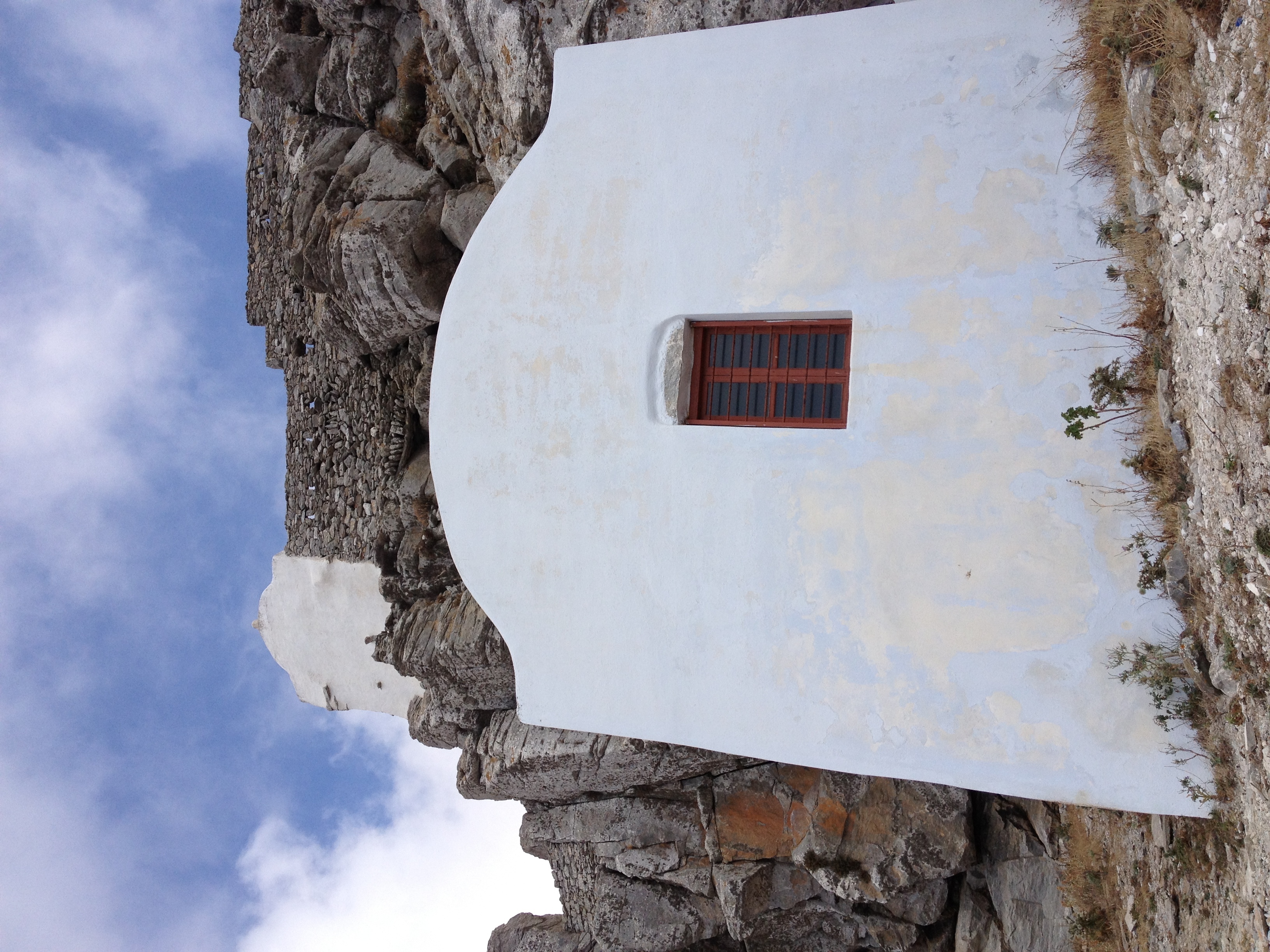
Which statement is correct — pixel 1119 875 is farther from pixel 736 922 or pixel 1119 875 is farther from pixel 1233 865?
pixel 736 922

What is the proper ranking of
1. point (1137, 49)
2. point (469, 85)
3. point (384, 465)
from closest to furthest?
point (1137, 49) → point (469, 85) → point (384, 465)

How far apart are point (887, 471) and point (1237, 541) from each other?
1832 millimetres

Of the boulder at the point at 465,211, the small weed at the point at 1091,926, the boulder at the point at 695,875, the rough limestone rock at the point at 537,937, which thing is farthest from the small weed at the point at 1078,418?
the rough limestone rock at the point at 537,937

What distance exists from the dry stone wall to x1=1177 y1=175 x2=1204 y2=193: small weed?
359 cm

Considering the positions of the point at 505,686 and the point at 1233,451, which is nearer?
the point at 1233,451

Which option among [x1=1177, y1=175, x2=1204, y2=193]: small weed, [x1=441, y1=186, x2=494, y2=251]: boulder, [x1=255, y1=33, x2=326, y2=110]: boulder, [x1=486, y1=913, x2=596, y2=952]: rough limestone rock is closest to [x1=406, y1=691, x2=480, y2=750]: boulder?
[x1=486, y1=913, x2=596, y2=952]: rough limestone rock

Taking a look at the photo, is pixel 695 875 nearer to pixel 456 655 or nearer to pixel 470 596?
pixel 456 655

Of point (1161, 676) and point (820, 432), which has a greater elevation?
point (820, 432)

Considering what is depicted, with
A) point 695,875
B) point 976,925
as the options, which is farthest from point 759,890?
point 976,925

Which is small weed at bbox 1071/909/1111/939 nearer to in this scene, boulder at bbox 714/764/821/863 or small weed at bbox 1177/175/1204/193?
boulder at bbox 714/764/821/863

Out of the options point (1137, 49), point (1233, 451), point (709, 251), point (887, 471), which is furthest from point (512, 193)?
point (1233, 451)

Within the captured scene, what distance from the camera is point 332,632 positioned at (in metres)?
11.7

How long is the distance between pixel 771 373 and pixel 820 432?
70 cm

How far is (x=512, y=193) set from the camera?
6848 mm
